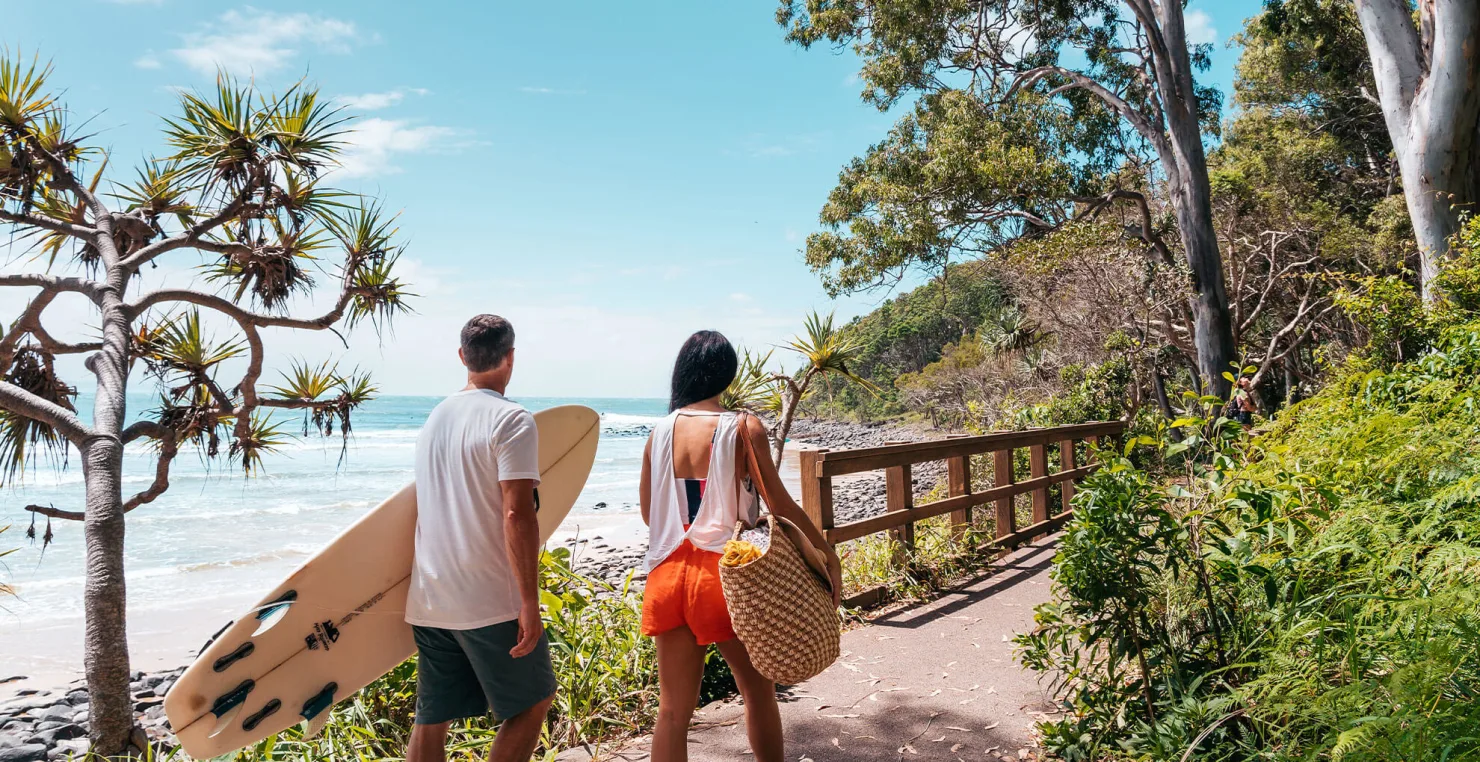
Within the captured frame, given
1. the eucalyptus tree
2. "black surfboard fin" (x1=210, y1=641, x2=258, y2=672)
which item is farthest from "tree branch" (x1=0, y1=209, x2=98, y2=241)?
the eucalyptus tree

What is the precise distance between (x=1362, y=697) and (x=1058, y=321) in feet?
50.5

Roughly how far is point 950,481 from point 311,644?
470cm

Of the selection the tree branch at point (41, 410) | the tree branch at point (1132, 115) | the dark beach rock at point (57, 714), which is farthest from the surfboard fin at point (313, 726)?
the tree branch at point (1132, 115)

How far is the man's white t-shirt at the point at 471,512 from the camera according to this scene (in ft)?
7.93

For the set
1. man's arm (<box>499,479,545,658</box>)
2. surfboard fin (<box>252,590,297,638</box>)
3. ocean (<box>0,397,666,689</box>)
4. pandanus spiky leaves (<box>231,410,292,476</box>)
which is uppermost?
pandanus spiky leaves (<box>231,410,292,476</box>)

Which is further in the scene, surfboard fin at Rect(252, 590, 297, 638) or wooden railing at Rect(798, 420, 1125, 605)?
wooden railing at Rect(798, 420, 1125, 605)

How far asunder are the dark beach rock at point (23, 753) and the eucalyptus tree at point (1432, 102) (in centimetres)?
1161

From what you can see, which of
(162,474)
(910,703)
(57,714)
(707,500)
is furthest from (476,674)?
(57,714)

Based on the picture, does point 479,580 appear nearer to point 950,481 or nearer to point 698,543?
point 698,543

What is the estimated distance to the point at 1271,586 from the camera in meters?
2.31

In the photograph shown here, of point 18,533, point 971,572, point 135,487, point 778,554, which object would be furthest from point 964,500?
point 135,487

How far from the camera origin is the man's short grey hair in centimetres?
259

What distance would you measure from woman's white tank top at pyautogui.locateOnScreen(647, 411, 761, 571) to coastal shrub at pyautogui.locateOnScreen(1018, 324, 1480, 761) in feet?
3.67

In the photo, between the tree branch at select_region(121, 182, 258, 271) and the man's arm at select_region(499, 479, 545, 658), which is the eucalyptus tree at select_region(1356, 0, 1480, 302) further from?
the tree branch at select_region(121, 182, 258, 271)
